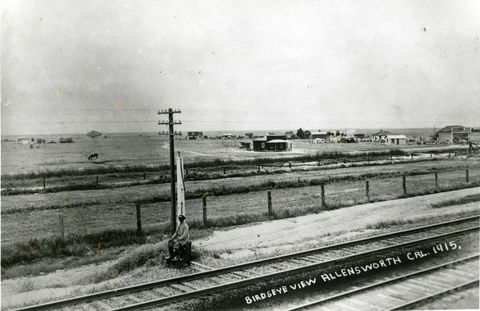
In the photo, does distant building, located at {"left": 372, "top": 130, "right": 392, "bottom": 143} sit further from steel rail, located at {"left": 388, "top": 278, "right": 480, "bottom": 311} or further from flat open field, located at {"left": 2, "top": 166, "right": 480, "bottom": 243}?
steel rail, located at {"left": 388, "top": 278, "right": 480, "bottom": 311}

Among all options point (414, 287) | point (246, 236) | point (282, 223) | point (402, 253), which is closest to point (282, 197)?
point (282, 223)

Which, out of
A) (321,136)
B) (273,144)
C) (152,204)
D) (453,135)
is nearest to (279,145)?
(273,144)

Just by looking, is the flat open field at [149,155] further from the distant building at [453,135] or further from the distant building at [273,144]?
the distant building at [453,135]

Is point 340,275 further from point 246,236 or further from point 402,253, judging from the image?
point 246,236

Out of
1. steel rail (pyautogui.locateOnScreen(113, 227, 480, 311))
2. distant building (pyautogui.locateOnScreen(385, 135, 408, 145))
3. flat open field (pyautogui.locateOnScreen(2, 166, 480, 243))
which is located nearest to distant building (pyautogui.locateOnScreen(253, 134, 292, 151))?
flat open field (pyautogui.locateOnScreen(2, 166, 480, 243))

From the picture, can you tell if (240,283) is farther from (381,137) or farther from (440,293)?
(381,137)
